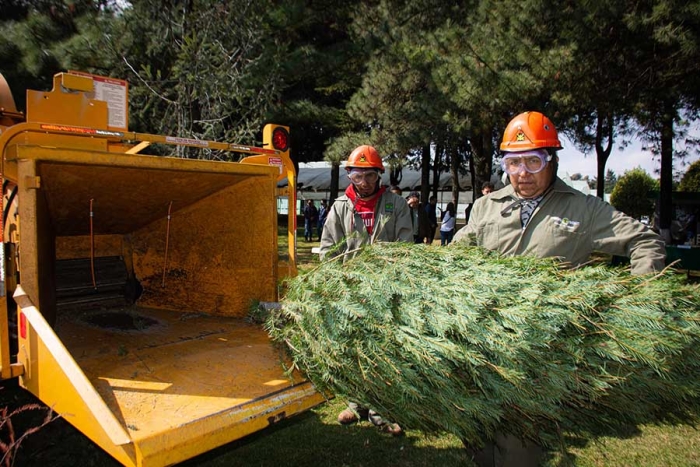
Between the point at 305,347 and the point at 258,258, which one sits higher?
the point at 258,258

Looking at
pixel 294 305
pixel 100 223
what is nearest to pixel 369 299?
pixel 294 305

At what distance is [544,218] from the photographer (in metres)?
2.88

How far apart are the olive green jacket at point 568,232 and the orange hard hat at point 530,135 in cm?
27

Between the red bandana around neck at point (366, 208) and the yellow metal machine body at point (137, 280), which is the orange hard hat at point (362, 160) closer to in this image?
the red bandana around neck at point (366, 208)

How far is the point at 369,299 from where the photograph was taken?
2070 mm

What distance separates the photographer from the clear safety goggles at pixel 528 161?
2.83m

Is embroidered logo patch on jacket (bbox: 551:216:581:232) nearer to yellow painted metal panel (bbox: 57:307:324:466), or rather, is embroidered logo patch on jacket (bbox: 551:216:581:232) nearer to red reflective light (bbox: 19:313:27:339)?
yellow painted metal panel (bbox: 57:307:324:466)

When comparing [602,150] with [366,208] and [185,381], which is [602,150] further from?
[185,381]

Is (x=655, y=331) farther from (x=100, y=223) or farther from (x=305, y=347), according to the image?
(x=100, y=223)

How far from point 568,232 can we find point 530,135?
575 millimetres

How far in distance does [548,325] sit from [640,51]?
7.64 m

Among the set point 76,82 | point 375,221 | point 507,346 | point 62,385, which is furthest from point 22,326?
point 375,221

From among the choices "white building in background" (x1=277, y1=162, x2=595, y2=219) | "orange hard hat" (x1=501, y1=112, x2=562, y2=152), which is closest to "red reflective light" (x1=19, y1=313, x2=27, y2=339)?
"orange hard hat" (x1=501, y1=112, x2=562, y2=152)

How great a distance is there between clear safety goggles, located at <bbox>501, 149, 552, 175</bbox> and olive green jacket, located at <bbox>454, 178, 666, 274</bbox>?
0.17 m
